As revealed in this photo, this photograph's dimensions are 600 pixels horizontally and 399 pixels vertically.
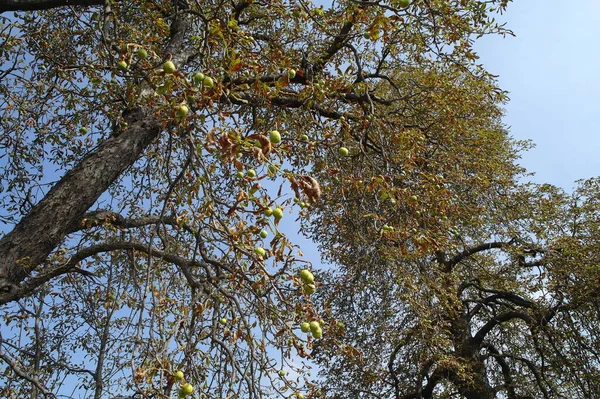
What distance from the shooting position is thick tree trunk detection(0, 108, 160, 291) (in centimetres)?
382

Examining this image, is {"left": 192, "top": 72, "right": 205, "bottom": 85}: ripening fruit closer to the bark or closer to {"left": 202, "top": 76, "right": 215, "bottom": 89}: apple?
{"left": 202, "top": 76, "right": 215, "bottom": 89}: apple

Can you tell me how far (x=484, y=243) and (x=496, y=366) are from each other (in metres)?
2.66

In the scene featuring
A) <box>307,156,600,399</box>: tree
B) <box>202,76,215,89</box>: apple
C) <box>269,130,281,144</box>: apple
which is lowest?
<box>269,130,281,144</box>: apple

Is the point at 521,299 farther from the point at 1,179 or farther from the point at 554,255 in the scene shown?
the point at 1,179

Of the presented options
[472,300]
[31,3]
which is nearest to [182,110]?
[31,3]

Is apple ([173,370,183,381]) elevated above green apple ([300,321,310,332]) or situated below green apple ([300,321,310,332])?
below

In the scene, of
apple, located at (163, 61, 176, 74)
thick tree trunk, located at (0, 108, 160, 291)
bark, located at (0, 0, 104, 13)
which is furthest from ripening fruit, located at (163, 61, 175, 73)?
bark, located at (0, 0, 104, 13)

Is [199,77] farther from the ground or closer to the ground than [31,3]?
closer to the ground

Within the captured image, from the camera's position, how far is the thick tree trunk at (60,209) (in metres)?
3.82

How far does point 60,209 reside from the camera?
3.96 meters

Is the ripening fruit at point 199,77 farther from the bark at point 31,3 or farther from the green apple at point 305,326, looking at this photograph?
the bark at point 31,3

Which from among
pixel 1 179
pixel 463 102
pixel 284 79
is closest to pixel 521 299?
pixel 463 102

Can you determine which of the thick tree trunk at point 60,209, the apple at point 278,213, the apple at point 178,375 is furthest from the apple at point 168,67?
the thick tree trunk at point 60,209

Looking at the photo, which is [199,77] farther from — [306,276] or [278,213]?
[306,276]
